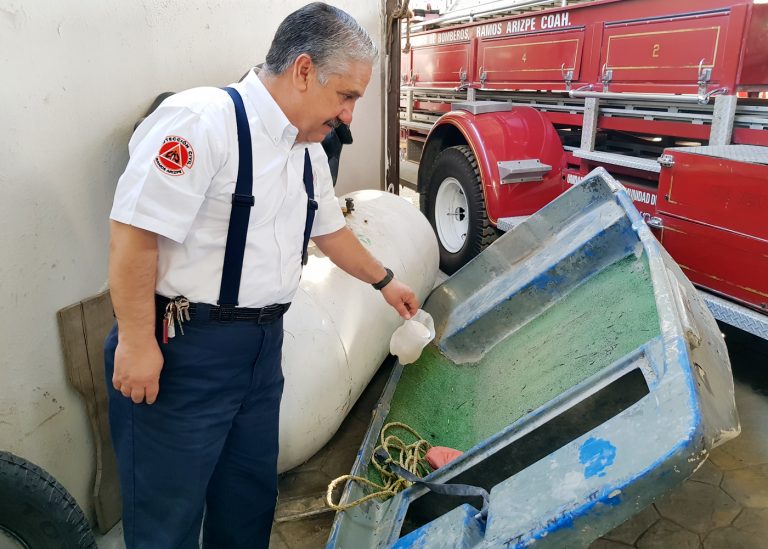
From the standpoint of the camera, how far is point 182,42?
8.00 ft

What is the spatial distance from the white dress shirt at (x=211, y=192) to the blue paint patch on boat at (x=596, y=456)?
0.80 meters

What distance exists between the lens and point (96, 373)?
6.75 ft

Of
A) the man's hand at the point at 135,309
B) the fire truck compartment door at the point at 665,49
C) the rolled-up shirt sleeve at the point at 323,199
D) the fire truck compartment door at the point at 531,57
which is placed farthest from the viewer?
the fire truck compartment door at the point at 531,57

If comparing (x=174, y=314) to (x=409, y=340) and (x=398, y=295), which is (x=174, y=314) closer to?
(x=398, y=295)

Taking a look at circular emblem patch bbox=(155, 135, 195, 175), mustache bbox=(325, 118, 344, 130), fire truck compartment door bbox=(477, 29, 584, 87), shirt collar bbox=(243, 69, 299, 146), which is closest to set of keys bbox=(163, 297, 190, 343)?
circular emblem patch bbox=(155, 135, 195, 175)

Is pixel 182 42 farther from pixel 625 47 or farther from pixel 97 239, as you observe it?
pixel 625 47

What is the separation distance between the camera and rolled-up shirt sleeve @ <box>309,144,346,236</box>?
5.46 feet

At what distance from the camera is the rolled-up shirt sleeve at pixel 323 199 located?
1.67m

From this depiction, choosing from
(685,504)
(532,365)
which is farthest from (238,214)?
(685,504)

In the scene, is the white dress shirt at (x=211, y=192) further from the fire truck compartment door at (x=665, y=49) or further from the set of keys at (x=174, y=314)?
the fire truck compartment door at (x=665, y=49)

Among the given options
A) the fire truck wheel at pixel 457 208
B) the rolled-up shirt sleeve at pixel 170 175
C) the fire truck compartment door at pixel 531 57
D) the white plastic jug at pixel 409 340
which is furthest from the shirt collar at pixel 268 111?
the fire truck compartment door at pixel 531 57

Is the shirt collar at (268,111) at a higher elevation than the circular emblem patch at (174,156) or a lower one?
higher

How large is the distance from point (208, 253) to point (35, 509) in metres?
0.90

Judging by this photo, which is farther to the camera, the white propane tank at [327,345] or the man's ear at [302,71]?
the white propane tank at [327,345]
